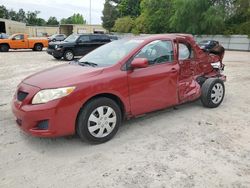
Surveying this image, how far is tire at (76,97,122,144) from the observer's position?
12.8 ft

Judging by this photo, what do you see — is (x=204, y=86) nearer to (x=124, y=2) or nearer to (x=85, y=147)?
(x=85, y=147)

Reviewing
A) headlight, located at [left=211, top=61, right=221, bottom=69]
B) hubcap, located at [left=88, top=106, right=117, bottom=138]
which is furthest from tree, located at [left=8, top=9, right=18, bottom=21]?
hubcap, located at [left=88, top=106, right=117, bottom=138]

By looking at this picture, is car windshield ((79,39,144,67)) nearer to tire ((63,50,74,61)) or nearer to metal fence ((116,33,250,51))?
tire ((63,50,74,61))

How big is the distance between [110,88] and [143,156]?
Result: 42.7 inches

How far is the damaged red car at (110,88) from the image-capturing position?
12.3 feet

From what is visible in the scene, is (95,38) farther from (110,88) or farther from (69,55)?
(110,88)

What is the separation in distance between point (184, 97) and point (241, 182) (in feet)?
7.52

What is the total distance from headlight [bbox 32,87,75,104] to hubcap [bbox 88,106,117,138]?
19.2 inches

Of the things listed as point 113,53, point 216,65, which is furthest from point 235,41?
point 113,53

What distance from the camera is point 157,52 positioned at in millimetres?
4875

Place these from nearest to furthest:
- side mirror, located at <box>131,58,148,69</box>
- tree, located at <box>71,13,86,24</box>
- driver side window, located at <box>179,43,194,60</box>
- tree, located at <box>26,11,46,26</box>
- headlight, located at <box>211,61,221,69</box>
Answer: side mirror, located at <box>131,58,148,69</box>, driver side window, located at <box>179,43,194,60</box>, headlight, located at <box>211,61,221,69</box>, tree, located at <box>26,11,46,26</box>, tree, located at <box>71,13,86,24</box>

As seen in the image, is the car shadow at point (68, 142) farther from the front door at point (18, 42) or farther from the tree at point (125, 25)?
the tree at point (125, 25)

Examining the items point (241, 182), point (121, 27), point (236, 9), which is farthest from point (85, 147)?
point (121, 27)

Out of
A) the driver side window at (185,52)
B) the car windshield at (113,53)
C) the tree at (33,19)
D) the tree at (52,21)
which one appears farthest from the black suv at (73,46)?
the tree at (52,21)
